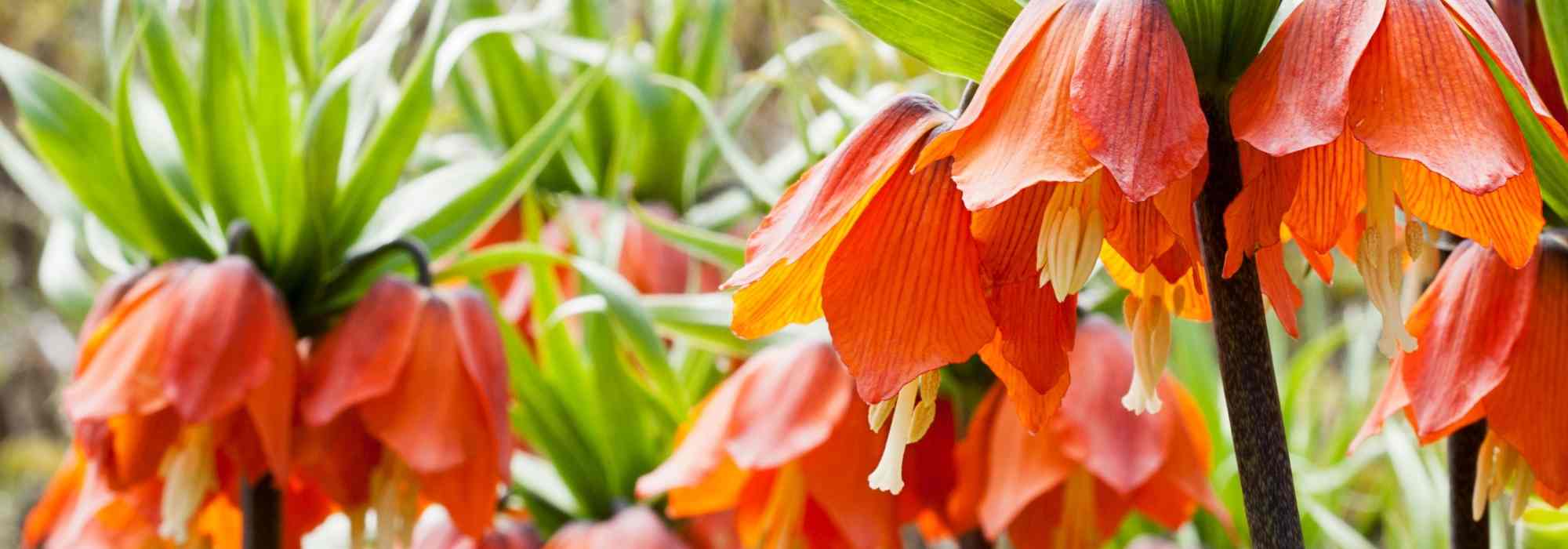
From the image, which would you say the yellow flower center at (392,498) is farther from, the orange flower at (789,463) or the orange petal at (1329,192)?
the orange petal at (1329,192)

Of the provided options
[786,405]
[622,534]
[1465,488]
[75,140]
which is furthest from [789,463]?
[75,140]

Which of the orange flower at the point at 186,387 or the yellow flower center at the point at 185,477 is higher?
the orange flower at the point at 186,387

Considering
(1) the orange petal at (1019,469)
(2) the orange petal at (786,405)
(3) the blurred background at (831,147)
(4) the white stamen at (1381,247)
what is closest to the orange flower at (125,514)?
(3) the blurred background at (831,147)

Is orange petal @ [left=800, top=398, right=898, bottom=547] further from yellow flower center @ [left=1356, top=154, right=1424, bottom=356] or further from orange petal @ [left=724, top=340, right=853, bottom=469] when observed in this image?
yellow flower center @ [left=1356, top=154, right=1424, bottom=356]

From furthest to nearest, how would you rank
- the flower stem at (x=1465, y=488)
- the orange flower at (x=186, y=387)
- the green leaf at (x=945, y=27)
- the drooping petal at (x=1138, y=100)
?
the orange flower at (x=186, y=387) < the flower stem at (x=1465, y=488) < the green leaf at (x=945, y=27) < the drooping petal at (x=1138, y=100)

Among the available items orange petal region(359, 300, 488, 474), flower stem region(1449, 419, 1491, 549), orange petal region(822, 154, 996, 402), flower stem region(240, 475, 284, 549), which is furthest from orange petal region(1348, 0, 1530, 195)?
flower stem region(240, 475, 284, 549)

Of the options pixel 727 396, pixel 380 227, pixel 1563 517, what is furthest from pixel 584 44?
pixel 1563 517
